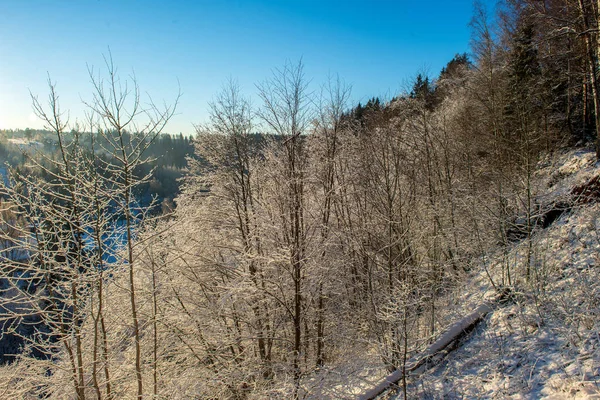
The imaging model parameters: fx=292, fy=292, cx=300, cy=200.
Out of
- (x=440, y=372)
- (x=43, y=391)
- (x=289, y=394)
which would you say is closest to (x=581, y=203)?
(x=440, y=372)

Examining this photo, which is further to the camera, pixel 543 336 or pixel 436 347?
pixel 436 347

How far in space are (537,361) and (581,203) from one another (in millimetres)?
5271

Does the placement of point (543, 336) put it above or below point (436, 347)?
above

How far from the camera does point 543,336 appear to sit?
4988mm

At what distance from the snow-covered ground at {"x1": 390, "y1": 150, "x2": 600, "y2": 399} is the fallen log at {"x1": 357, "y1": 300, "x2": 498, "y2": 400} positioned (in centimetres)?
15

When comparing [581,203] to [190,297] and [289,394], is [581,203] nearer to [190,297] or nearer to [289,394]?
[289,394]

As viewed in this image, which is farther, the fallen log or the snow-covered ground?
the fallen log

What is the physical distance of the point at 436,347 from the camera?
5.81 m

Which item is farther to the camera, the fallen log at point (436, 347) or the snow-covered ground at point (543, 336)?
the fallen log at point (436, 347)

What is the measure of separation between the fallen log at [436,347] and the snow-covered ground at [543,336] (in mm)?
154

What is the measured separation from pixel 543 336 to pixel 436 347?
177 centimetres

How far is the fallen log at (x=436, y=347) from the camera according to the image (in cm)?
517

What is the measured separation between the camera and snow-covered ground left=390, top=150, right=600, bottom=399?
4.10 metres

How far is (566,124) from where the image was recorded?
1124 cm
